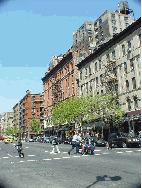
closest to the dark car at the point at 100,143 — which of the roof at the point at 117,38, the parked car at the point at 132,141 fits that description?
the parked car at the point at 132,141

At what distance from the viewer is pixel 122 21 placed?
7550 cm

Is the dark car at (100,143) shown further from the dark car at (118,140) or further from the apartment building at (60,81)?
the apartment building at (60,81)

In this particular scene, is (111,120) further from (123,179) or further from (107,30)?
(107,30)

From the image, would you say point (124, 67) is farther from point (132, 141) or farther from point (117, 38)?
point (132, 141)

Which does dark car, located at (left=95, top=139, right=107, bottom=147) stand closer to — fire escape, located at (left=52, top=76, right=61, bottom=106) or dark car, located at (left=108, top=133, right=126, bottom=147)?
dark car, located at (left=108, top=133, right=126, bottom=147)

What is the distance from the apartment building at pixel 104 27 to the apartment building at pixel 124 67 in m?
27.2

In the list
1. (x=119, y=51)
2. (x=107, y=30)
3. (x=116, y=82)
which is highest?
(x=107, y=30)

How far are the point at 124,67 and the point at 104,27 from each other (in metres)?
38.9

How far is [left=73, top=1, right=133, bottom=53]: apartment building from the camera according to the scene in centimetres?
7169

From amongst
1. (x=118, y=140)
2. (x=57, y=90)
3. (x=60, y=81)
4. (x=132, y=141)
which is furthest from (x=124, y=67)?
(x=57, y=90)

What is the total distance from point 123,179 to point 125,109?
3015 centimetres

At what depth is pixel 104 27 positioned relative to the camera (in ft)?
240

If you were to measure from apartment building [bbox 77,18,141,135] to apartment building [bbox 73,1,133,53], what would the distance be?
27.2 meters

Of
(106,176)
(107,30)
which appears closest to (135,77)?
(106,176)
